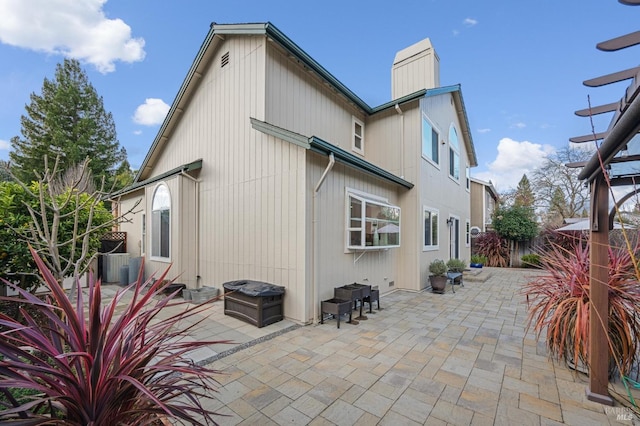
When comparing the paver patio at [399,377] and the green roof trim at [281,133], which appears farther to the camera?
the green roof trim at [281,133]

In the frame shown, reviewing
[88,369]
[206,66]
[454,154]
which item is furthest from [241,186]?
[454,154]

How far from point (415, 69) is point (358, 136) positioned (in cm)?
320

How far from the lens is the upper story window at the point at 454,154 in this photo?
35.3ft

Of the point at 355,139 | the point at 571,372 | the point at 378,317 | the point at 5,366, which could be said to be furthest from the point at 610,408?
the point at 355,139

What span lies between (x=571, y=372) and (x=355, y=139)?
7181 millimetres

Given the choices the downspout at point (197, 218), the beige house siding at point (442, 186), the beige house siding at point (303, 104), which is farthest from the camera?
the beige house siding at point (442, 186)

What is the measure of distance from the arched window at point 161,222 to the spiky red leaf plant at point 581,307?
7902 mm

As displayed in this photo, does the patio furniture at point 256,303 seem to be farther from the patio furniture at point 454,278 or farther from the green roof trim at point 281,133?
the patio furniture at point 454,278

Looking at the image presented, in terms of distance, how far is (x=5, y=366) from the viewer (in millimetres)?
1237

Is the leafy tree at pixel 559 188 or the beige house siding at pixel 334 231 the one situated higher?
the leafy tree at pixel 559 188

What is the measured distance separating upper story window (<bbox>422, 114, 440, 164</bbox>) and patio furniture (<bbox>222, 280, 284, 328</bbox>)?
5.99 metres

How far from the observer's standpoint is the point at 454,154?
37.0 ft

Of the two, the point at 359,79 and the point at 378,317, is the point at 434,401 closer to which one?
the point at 378,317

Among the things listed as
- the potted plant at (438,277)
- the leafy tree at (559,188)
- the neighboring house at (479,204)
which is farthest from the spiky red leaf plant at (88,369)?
the leafy tree at (559,188)
